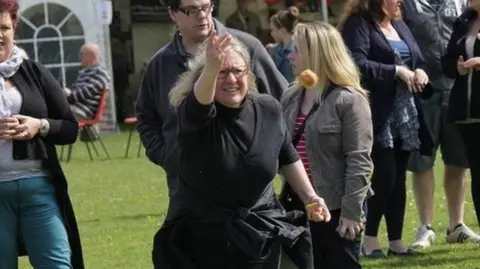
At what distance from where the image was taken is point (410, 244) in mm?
9766

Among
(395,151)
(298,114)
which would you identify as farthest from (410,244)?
(298,114)

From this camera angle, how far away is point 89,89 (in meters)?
19.9

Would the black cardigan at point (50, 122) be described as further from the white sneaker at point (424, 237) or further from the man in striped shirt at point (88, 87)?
the man in striped shirt at point (88, 87)

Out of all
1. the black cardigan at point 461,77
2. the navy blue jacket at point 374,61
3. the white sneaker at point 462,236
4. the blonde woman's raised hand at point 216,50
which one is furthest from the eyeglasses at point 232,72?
the white sneaker at point 462,236

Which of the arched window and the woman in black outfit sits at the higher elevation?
the woman in black outfit

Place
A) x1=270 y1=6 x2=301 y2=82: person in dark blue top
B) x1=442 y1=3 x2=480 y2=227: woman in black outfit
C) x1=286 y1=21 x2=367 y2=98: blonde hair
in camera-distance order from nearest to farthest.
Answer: x1=286 y1=21 x2=367 y2=98: blonde hair, x1=442 y1=3 x2=480 y2=227: woman in black outfit, x1=270 y1=6 x2=301 y2=82: person in dark blue top

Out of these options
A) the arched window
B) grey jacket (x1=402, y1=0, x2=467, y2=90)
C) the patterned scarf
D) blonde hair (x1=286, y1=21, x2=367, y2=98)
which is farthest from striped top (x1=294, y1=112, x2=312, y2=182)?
the arched window

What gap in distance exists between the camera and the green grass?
9102mm

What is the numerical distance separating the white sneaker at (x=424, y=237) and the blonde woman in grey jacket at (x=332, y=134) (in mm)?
2924

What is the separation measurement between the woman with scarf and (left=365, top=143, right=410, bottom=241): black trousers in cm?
302

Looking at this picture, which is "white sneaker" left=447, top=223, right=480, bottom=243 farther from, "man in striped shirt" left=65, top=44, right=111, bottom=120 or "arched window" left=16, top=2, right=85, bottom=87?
"arched window" left=16, top=2, right=85, bottom=87

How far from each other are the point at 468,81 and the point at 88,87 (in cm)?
1155

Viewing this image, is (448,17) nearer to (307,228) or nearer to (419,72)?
(419,72)

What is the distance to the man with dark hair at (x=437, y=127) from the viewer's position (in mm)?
9672
